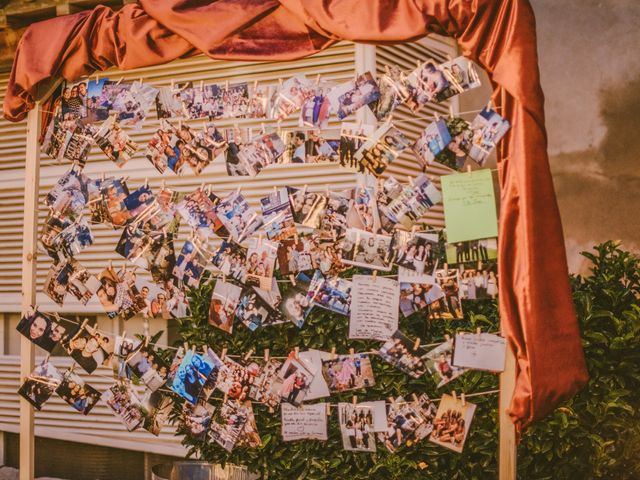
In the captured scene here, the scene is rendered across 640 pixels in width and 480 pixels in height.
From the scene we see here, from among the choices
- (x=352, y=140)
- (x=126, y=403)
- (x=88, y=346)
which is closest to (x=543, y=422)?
(x=352, y=140)

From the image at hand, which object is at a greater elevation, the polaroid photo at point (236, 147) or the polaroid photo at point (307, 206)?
the polaroid photo at point (236, 147)

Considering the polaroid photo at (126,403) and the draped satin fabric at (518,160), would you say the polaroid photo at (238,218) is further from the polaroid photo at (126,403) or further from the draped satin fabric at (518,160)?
the polaroid photo at (126,403)

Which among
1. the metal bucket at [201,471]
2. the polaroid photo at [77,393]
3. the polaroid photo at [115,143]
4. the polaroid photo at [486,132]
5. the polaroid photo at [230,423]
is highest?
the polaroid photo at [115,143]

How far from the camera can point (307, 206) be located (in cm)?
336

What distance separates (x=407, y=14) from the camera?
2.92m

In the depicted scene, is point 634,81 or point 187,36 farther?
point 634,81

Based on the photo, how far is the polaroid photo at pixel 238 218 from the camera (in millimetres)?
3439

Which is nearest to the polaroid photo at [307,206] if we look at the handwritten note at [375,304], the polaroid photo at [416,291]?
the handwritten note at [375,304]

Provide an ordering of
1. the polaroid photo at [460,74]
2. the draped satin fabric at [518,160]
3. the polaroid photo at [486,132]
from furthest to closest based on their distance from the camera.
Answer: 1. the polaroid photo at [460,74]
2. the polaroid photo at [486,132]
3. the draped satin fabric at [518,160]

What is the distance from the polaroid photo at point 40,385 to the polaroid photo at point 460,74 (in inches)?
111

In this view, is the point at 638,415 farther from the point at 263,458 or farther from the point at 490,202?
the point at 263,458

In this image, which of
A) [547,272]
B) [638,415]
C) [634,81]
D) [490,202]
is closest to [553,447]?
[638,415]

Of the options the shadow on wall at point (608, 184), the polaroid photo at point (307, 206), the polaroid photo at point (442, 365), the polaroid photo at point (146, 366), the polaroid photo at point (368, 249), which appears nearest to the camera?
the polaroid photo at point (442, 365)

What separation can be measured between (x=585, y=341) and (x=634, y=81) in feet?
10.8
